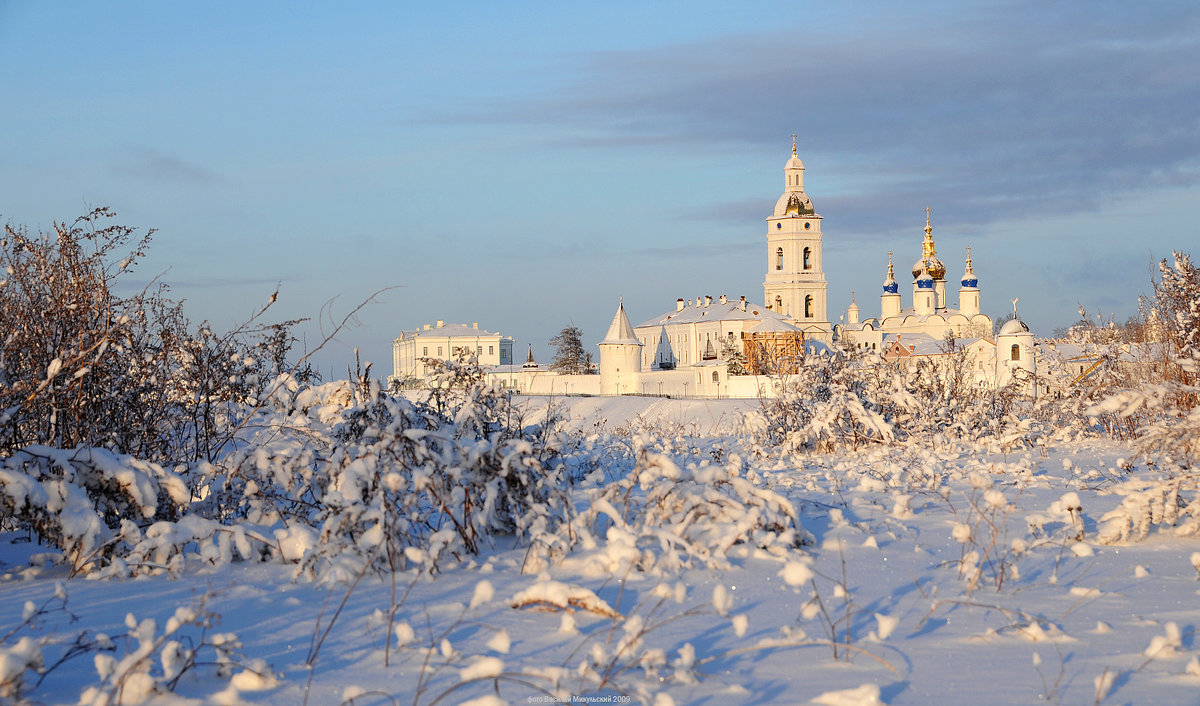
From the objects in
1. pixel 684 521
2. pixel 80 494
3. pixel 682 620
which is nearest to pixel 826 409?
pixel 684 521

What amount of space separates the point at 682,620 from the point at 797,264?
94.7m

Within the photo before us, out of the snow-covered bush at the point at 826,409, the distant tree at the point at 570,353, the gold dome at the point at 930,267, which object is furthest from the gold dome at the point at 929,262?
the snow-covered bush at the point at 826,409

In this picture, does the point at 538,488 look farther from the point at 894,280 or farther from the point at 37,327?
the point at 894,280

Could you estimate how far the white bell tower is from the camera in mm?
95438

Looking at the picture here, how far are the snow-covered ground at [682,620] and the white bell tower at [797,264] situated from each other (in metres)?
91.4

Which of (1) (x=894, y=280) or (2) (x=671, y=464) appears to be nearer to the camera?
(2) (x=671, y=464)

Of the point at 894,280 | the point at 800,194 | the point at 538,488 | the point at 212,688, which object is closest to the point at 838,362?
the point at 538,488

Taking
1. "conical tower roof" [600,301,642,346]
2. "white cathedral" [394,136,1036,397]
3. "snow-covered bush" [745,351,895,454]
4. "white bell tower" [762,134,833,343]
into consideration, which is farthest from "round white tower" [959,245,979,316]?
"snow-covered bush" [745,351,895,454]

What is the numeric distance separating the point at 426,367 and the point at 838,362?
6.46m

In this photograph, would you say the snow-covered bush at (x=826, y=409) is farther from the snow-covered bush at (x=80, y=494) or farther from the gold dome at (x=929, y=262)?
the gold dome at (x=929, y=262)

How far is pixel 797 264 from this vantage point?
95.8 m

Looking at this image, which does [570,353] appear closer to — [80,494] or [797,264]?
[797,264]

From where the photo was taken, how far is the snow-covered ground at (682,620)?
104 inches

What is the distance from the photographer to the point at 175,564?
3.81 meters
